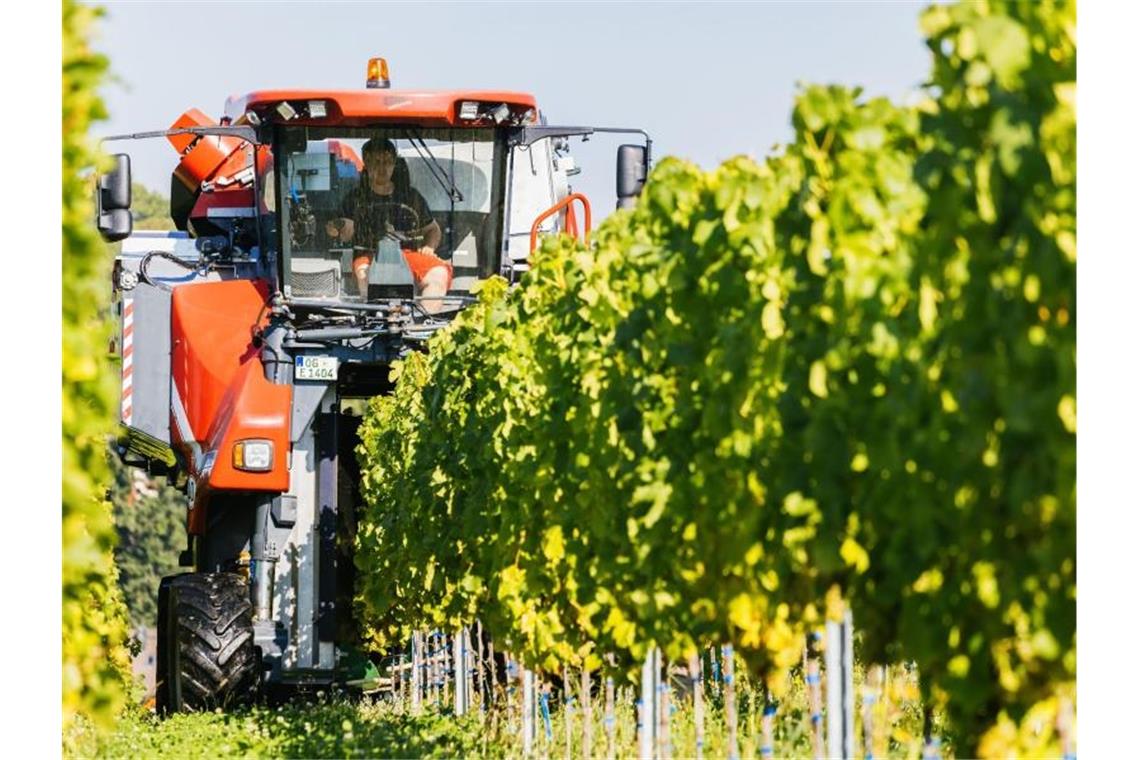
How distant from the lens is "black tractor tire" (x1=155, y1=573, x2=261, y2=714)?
12391mm

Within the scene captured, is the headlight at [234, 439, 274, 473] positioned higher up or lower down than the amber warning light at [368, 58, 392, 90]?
lower down

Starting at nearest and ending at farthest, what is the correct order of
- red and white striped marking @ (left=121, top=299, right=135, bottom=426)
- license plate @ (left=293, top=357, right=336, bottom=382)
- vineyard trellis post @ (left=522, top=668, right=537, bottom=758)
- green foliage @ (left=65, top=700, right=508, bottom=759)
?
vineyard trellis post @ (left=522, top=668, right=537, bottom=758) → green foliage @ (left=65, top=700, right=508, bottom=759) → license plate @ (left=293, top=357, right=336, bottom=382) → red and white striped marking @ (left=121, top=299, right=135, bottom=426)

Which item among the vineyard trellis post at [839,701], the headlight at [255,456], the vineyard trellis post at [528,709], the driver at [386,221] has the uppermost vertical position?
the driver at [386,221]

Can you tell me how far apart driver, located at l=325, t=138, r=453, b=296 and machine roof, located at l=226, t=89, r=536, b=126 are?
0.27 metres

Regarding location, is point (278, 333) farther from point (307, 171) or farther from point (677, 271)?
point (677, 271)

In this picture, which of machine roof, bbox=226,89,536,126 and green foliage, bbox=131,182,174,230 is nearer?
machine roof, bbox=226,89,536,126

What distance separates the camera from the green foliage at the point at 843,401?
14.6ft

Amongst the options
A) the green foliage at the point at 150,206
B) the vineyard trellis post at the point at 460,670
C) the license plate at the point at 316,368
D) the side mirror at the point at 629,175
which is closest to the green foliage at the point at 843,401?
the vineyard trellis post at the point at 460,670

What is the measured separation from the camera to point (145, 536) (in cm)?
5269

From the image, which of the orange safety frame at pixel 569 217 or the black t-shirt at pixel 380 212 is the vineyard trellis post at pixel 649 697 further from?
the black t-shirt at pixel 380 212

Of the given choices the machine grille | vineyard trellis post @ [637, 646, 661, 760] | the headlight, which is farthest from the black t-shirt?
vineyard trellis post @ [637, 646, 661, 760]

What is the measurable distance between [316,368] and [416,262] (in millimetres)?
848

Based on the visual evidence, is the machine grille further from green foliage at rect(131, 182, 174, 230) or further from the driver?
green foliage at rect(131, 182, 174, 230)

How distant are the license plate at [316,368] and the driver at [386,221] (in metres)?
0.46
